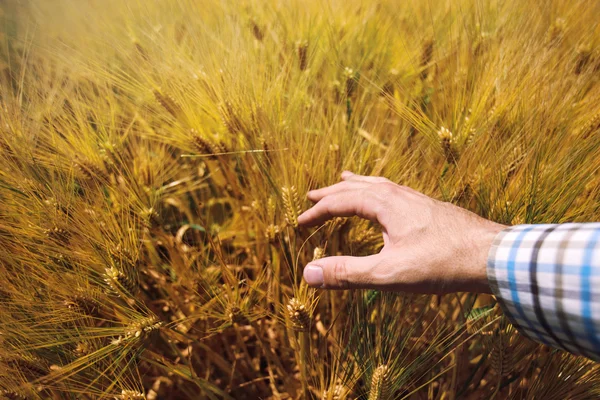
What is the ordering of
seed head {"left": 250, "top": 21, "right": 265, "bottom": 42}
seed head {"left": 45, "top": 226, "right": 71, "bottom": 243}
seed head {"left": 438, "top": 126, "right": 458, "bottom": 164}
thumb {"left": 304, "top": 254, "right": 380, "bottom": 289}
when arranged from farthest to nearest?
1. seed head {"left": 250, "top": 21, "right": 265, "bottom": 42}
2. seed head {"left": 438, "top": 126, "right": 458, "bottom": 164}
3. seed head {"left": 45, "top": 226, "right": 71, "bottom": 243}
4. thumb {"left": 304, "top": 254, "right": 380, "bottom": 289}

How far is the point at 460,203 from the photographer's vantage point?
2.78 ft

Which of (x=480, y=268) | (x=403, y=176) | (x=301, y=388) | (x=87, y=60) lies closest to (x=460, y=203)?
(x=403, y=176)

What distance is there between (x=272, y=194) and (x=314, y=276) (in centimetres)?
24

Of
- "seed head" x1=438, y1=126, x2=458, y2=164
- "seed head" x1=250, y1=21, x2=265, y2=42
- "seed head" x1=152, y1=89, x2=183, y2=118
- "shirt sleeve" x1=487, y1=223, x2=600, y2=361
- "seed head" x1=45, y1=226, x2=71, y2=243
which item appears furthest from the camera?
"seed head" x1=250, y1=21, x2=265, y2=42

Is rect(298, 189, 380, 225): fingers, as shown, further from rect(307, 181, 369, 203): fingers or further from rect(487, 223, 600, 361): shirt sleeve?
rect(487, 223, 600, 361): shirt sleeve

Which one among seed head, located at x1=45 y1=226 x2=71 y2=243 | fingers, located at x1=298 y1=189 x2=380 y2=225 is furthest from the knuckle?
seed head, located at x1=45 y1=226 x2=71 y2=243

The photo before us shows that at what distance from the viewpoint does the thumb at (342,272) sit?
2.09ft

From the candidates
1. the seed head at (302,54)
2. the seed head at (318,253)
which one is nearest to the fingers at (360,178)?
the seed head at (318,253)

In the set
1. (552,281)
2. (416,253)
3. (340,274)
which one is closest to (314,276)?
(340,274)

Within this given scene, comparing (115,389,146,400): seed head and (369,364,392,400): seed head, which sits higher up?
(369,364,392,400): seed head

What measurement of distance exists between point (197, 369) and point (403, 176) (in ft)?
1.96

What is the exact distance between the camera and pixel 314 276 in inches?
27.0

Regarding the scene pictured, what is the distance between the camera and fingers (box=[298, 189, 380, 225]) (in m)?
0.72

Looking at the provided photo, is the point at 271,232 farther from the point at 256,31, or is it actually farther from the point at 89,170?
the point at 256,31
